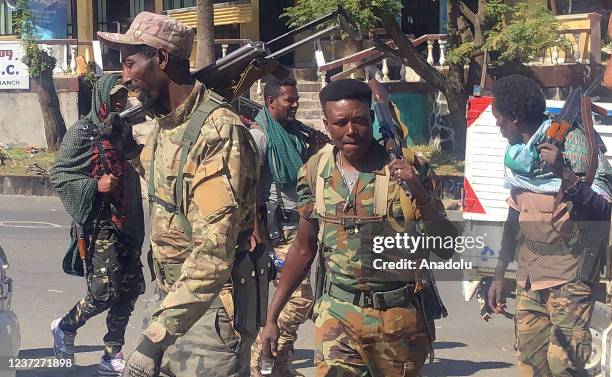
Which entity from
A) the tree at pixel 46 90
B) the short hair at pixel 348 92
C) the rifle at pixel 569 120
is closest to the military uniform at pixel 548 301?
the rifle at pixel 569 120

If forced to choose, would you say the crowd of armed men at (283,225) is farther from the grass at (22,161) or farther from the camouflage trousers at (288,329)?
the grass at (22,161)

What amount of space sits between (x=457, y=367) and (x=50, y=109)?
39.7 feet

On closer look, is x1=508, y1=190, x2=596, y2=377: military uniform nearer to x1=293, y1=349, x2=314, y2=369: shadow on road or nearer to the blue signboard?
x1=293, y1=349, x2=314, y2=369: shadow on road

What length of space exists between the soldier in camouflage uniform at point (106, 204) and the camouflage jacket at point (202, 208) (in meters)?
2.23

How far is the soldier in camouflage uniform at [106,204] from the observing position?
5.69m

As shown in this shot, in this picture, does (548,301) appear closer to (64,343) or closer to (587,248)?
(587,248)

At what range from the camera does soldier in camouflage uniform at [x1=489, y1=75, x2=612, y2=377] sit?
4715 mm

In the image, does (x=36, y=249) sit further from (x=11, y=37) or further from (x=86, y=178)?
(x=11, y=37)

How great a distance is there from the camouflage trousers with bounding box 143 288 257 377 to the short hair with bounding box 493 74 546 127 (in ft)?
6.89

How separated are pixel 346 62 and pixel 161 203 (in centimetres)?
1384

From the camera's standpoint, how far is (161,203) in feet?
11.4

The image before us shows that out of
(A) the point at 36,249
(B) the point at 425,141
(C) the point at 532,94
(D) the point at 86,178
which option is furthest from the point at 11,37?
(C) the point at 532,94

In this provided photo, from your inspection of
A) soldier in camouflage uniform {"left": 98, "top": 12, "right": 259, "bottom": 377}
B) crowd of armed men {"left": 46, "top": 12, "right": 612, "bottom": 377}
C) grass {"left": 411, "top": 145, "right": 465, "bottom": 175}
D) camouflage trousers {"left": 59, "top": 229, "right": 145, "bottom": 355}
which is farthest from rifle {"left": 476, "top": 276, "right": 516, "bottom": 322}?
grass {"left": 411, "top": 145, "right": 465, "bottom": 175}

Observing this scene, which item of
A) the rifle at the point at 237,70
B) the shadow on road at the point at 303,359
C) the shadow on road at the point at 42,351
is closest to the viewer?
the rifle at the point at 237,70
